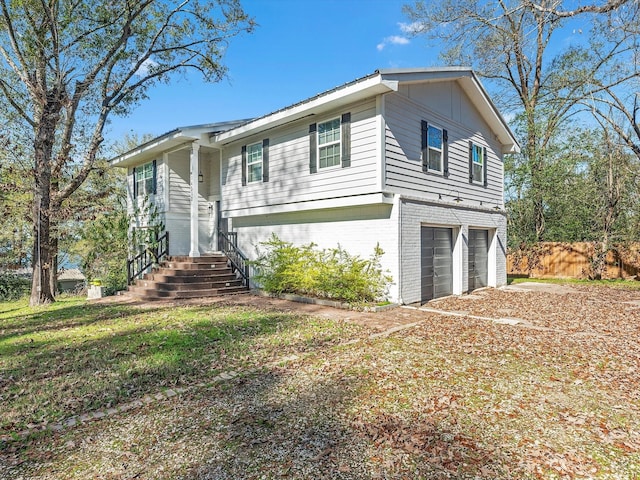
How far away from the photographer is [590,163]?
17.4 m

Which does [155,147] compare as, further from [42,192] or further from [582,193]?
[582,193]

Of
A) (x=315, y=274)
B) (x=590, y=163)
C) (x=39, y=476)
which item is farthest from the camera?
(x=590, y=163)

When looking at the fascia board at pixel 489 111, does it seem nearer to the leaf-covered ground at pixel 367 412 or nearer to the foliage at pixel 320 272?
the foliage at pixel 320 272

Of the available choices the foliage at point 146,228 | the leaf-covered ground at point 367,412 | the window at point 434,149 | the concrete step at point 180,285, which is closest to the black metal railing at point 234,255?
the concrete step at point 180,285

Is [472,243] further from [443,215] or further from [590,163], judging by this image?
[590,163]

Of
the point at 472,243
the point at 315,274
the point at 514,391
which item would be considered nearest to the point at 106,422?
Answer: the point at 514,391

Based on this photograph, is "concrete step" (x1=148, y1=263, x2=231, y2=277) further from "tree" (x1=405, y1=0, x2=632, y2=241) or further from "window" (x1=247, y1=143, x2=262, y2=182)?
"tree" (x1=405, y1=0, x2=632, y2=241)

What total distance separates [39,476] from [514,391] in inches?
176

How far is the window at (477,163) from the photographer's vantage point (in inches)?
498

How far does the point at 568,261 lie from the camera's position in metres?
17.7

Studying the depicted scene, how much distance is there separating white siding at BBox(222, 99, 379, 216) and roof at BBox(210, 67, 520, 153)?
1.09 feet

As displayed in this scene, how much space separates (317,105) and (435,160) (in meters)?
3.95

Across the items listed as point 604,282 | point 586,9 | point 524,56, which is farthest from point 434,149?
point 524,56

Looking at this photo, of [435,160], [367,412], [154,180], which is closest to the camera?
[367,412]
